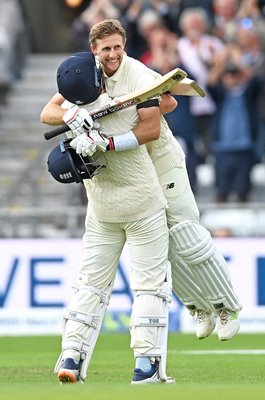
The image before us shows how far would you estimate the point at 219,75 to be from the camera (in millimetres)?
16953

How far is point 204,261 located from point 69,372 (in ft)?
4.41

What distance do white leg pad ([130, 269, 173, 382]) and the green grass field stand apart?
0.82 feet

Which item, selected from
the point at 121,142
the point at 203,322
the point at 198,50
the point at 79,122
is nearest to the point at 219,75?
the point at 198,50

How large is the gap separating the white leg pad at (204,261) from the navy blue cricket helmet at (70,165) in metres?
0.88

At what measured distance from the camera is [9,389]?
789 cm

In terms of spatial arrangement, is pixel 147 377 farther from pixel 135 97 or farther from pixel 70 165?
pixel 135 97

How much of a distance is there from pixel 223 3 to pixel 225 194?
2542 millimetres

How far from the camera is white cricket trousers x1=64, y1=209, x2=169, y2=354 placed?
359 inches

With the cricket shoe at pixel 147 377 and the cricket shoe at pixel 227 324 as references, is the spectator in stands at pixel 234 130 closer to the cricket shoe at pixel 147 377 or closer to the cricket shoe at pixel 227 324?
the cricket shoe at pixel 227 324

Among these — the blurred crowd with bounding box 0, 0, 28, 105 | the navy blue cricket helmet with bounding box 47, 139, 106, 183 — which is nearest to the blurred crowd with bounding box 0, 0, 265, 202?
the blurred crowd with bounding box 0, 0, 28, 105

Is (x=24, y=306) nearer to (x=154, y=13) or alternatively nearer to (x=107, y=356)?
(x=107, y=356)

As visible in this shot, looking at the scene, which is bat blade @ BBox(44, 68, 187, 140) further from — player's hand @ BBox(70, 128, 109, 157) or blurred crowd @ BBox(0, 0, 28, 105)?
blurred crowd @ BBox(0, 0, 28, 105)

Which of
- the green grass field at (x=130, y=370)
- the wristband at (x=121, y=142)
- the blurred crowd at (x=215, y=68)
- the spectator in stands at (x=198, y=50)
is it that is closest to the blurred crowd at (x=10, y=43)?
the blurred crowd at (x=215, y=68)

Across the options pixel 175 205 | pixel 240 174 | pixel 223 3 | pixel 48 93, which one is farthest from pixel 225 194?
pixel 175 205
